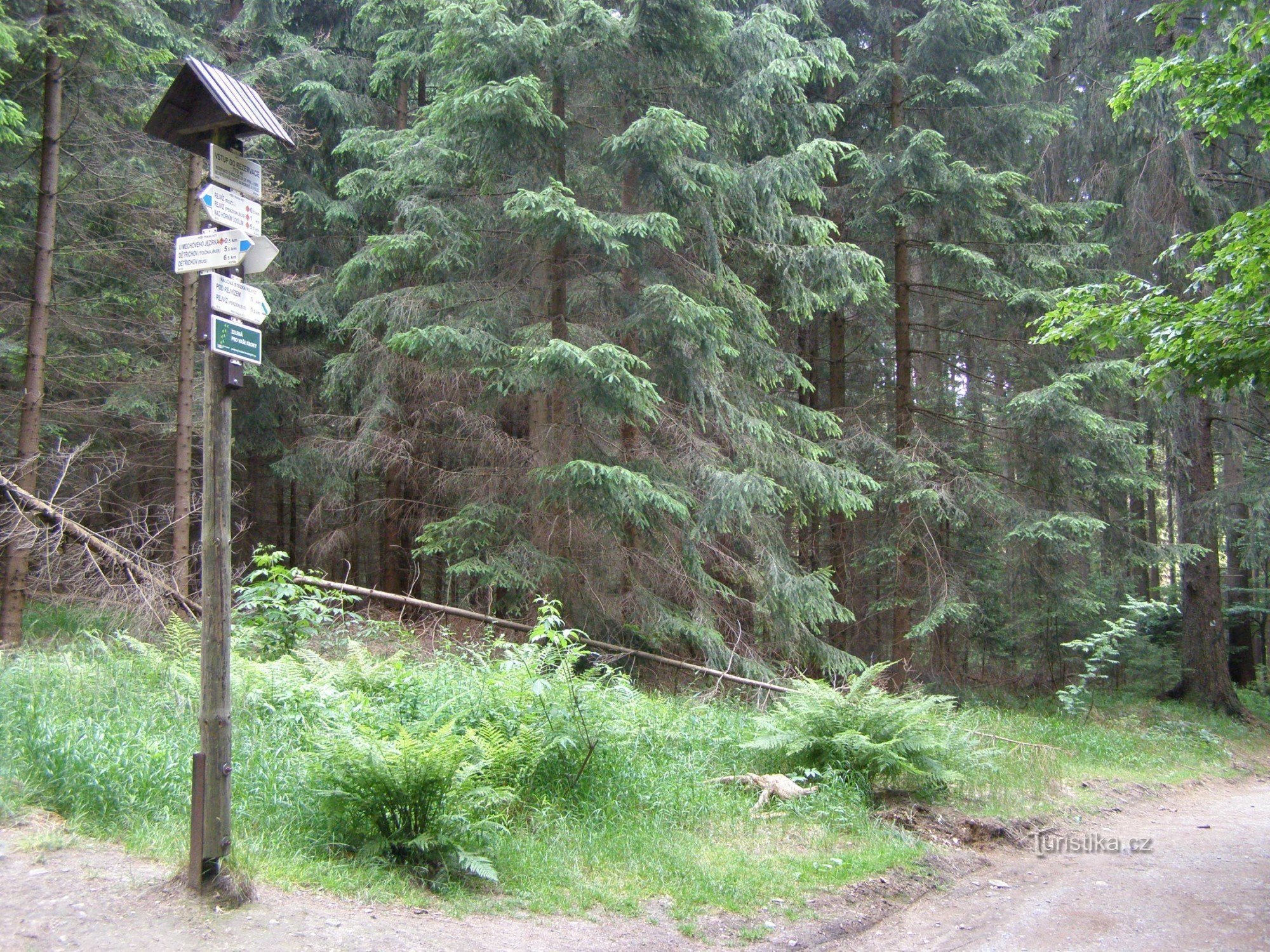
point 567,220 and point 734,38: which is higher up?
point 734,38

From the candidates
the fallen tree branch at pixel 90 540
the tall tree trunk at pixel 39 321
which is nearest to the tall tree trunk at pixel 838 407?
the fallen tree branch at pixel 90 540

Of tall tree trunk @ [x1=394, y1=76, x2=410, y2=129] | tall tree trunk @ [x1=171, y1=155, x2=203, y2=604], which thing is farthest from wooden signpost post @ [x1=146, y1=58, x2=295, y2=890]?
tall tree trunk @ [x1=394, y1=76, x2=410, y2=129]

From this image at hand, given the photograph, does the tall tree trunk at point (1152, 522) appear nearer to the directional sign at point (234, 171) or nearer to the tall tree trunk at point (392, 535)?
the tall tree trunk at point (392, 535)

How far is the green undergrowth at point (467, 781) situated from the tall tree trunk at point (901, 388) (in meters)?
7.61

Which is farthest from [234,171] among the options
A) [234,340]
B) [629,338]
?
[629,338]

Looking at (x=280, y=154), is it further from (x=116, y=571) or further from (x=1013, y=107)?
(x=1013, y=107)

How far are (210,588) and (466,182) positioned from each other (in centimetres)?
1038

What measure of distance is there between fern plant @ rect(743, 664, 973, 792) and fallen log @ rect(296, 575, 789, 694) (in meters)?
2.51

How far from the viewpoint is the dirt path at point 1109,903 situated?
18.5 ft

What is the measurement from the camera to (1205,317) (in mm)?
7090

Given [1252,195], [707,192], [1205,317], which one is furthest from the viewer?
[1252,195]

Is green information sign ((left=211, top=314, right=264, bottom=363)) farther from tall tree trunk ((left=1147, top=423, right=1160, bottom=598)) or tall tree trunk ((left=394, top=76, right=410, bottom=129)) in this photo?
tall tree trunk ((left=1147, top=423, right=1160, bottom=598))

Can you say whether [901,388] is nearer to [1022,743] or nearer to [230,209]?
[1022,743]

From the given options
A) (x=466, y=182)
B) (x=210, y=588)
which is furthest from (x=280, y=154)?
(x=210, y=588)
